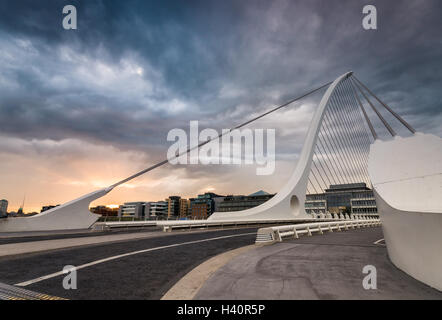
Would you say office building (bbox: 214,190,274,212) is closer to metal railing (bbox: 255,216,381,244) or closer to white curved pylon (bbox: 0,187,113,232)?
metal railing (bbox: 255,216,381,244)

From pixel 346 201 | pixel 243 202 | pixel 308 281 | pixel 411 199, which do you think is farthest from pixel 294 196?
pixel 243 202

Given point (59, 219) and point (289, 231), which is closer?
point (289, 231)

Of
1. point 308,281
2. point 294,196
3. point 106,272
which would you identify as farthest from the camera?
point 294,196

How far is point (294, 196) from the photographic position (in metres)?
36.5

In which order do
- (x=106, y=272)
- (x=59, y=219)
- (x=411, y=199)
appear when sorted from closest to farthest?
1. (x=106, y=272)
2. (x=411, y=199)
3. (x=59, y=219)

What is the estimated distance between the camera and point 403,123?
16578mm

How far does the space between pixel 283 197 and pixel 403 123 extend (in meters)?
19.7

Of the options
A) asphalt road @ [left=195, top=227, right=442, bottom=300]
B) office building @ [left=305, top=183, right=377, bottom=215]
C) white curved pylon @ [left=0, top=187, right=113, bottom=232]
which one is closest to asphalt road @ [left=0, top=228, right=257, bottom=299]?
asphalt road @ [left=195, top=227, right=442, bottom=300]

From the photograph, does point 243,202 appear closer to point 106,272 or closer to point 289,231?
point 289,231

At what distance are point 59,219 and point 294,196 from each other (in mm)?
29562

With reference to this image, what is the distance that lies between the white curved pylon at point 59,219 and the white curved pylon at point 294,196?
16.3 m
